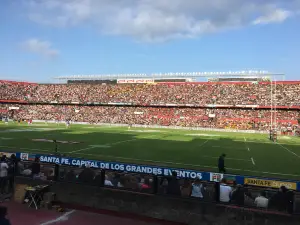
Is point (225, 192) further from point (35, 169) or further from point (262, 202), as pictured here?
point (35, 169)

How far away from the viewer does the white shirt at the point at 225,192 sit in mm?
9945

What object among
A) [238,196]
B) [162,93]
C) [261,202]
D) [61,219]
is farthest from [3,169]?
[162,93]

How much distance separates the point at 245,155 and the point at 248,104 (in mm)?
42939

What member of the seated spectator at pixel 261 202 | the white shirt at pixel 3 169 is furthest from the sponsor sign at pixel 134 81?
the seated spectator at pixel 261 202

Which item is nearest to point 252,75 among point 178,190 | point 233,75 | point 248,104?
point 233,75

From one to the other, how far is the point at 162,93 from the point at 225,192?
6925 centimetres

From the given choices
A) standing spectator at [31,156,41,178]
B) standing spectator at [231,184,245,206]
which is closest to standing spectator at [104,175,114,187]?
standing spectator at [31,156,41,178]

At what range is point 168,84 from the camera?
3209 inches

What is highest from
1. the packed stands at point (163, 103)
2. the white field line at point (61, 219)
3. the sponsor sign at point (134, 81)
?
the sponsor sign at point (134, 81)

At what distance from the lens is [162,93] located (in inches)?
3100

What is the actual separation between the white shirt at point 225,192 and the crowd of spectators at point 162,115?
57.7 metres

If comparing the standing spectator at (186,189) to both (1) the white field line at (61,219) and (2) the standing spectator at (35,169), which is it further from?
(2) the standing spectator at (35,169)

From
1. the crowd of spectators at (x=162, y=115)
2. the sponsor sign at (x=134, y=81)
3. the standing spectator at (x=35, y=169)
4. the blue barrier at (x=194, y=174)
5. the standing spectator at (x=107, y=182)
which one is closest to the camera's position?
the standing spectator at (x=107, y=182)

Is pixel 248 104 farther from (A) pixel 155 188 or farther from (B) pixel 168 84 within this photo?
(A) pixel 155 188
